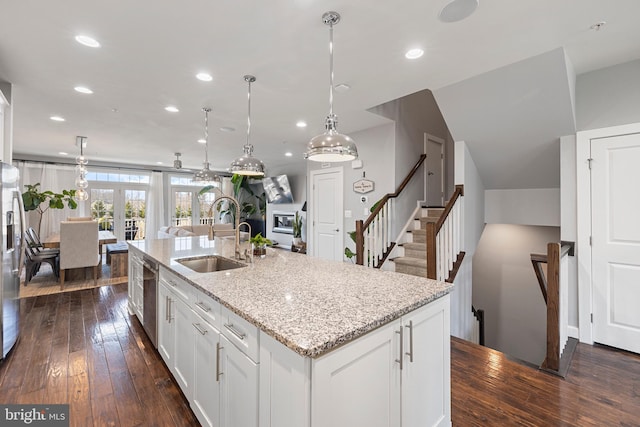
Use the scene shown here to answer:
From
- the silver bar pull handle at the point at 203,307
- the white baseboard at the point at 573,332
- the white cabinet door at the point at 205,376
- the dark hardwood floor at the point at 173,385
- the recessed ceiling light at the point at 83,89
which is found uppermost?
the recessed ceiling light at the point at 83,89

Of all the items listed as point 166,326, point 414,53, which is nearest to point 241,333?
point 166,326

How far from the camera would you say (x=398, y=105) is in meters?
4.46

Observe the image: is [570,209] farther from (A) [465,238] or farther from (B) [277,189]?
(B) [277,189]

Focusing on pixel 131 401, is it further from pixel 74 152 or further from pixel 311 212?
pixel 74 152

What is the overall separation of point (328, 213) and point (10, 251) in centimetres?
416

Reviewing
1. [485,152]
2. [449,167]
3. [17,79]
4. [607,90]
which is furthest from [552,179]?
[17,79]

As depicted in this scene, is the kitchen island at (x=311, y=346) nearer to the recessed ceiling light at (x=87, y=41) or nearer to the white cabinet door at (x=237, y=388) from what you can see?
the white cabinet door at (x=237, y=388)

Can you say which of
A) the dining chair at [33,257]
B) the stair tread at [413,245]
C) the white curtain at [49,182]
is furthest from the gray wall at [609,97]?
the white curtain at [49,182]

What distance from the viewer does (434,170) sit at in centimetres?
536

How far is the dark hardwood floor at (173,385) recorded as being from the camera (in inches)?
75.2

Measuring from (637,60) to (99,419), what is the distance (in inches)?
202

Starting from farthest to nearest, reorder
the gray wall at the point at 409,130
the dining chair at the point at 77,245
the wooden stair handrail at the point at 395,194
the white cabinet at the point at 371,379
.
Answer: the dining chair at the point at 77,245
the gray wall at the point at 409,130
the wooden stair handrail at the point at 395,194
the white cabinet at the point at 371,379

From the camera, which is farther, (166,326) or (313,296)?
(166,326)

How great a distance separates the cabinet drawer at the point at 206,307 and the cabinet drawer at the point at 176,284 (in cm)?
10
